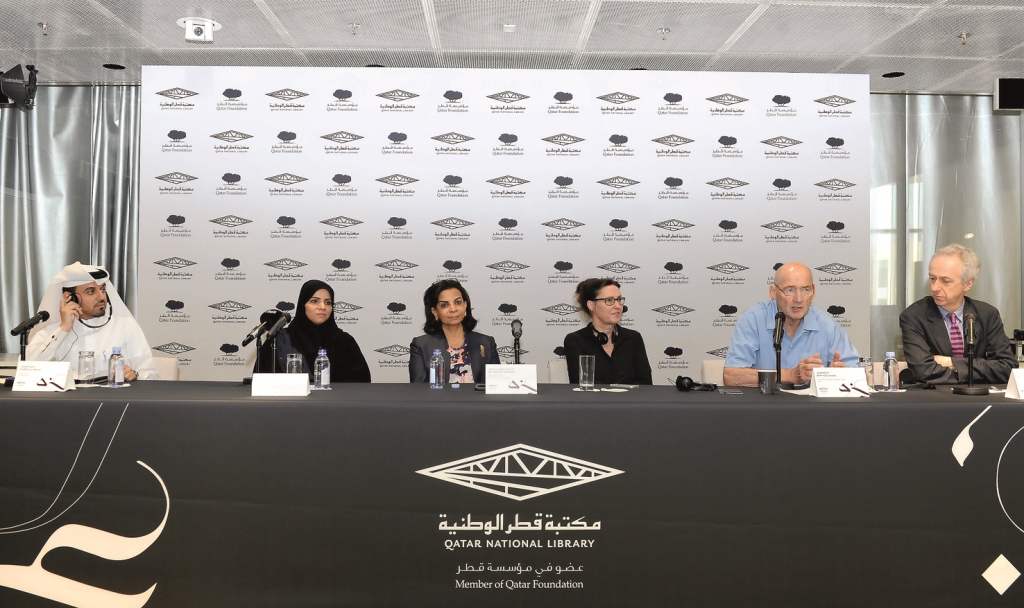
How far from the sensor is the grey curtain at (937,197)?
5637 millimetres

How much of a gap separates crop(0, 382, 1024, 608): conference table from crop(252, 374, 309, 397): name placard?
0.17 m

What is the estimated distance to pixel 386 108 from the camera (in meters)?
5.08

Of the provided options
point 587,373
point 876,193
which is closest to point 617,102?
point 876,193

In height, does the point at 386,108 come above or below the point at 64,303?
above

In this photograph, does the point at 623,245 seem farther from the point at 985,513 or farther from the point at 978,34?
the point at 985,513

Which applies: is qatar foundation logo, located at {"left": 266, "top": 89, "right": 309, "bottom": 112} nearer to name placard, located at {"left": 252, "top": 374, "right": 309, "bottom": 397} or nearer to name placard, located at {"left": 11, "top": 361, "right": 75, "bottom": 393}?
name placard, located at {"left": 11, "top": 361, "right": 75, "bottom": 393}

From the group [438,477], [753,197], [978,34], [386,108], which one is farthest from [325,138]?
[978,34]

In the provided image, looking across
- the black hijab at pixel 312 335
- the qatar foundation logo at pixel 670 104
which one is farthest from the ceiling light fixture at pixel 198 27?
the qatar foundation logo at pixel 670 104

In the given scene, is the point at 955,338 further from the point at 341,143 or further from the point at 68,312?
the point at 68,312

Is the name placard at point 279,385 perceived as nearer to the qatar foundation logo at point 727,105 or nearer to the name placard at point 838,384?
the name placard at point 838,384

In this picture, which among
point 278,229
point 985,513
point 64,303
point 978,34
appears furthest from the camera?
point 278,229

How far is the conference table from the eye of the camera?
2.32 metres

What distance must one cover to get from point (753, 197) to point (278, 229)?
135 inches

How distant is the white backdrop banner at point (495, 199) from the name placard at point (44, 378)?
2.47m
